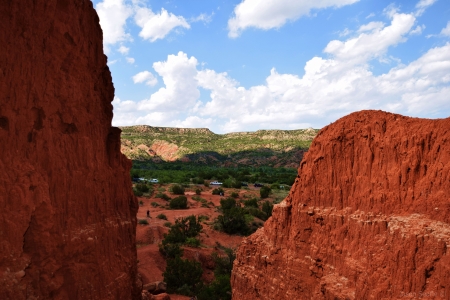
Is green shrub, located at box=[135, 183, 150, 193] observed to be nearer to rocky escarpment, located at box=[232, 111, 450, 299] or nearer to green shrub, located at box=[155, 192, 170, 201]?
green shrub, located at box=[155, 192, 170, 201]

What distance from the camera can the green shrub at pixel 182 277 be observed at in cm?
1812

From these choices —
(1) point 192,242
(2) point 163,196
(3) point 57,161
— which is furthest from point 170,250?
(2) point 163,196

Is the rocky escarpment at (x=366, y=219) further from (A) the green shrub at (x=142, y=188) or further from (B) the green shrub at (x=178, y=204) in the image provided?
(A) the green shrub at (x=142, y=188)

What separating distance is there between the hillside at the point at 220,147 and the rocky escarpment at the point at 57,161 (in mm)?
75684

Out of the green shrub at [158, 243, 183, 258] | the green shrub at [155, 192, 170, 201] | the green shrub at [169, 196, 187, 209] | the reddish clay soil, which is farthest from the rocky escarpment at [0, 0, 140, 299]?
the green shrub at [155, 192, 170, 201]

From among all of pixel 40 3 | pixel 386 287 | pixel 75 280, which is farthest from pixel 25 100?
pixel 386 287

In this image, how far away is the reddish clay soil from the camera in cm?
2072

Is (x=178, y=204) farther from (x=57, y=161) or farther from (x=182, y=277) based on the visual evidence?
(x=57, y=161)

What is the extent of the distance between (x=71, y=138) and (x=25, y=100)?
129cm

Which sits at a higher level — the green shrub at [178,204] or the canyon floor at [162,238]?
the green shrub at [178,204]

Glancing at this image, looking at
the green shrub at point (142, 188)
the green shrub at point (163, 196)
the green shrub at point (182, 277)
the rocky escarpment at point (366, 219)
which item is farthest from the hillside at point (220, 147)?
the rocky escarpment at point (366, 219)

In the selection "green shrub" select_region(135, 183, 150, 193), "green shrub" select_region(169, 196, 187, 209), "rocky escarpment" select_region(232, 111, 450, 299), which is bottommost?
"green shrub" select_region(169, 196, 187, 209)

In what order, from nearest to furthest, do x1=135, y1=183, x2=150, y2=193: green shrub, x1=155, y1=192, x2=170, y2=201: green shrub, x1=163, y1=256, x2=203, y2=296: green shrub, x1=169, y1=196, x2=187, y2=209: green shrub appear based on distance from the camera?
x1=163, y1=256, x2=203, y2=296: green shrub → x1=169, y1=196, x2=187, y2=209: green shrub → x1=155, y1=192, x2=170, y2=201: green shrub → x1=135, y1=183, x2=150, y2=193: green shrub

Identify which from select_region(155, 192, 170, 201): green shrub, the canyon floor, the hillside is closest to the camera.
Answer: the canyon floor
